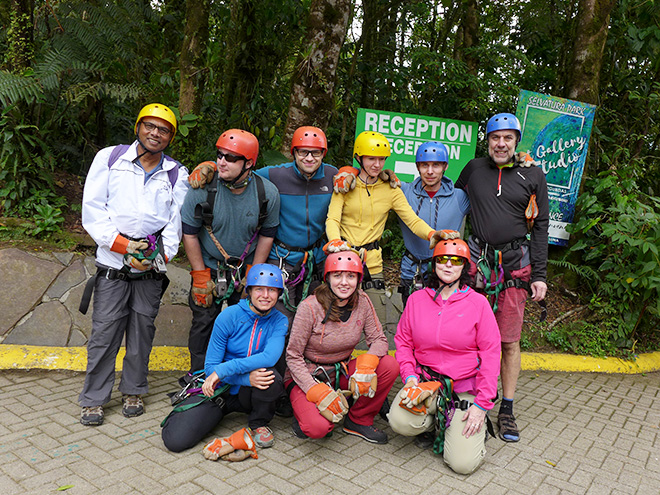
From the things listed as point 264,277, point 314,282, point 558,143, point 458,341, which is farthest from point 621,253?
point 264,277

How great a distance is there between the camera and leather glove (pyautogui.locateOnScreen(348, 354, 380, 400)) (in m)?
3.86

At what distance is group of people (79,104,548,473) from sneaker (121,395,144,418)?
0.05 feet

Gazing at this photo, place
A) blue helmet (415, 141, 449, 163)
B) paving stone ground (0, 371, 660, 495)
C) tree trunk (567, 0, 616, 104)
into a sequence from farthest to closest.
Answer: tree trunk (567, 0, 616, 104), blue helmet (415, 141, 449, 163), paving stone ground (0, 371, 660, 495)

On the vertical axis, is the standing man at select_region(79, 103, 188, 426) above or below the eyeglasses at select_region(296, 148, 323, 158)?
below

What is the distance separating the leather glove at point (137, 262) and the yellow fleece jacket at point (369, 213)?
1.56 m

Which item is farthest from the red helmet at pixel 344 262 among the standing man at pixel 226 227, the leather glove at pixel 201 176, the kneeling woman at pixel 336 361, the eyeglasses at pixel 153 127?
the eyeglasses at pixel 153 127

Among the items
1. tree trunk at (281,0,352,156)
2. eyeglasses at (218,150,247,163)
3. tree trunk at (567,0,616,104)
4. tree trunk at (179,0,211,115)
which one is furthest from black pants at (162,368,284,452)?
tree trunk at (567,0,616,104)

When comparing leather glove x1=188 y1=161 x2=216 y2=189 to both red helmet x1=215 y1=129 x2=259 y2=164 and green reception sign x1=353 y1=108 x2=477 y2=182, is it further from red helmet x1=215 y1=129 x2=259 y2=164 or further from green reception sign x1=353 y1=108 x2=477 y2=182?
green reception sign x1=353 y1=108 x2=477 y2=182

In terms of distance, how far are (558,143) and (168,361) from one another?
19.0ft

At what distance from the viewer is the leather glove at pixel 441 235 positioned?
13.3 ft

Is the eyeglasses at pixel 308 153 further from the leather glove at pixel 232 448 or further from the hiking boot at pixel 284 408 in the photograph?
the leather glove at pixel 232 448

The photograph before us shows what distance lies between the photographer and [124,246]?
13.2ft

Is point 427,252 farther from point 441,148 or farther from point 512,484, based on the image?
Result: point 512,484

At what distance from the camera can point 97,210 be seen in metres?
4.06
